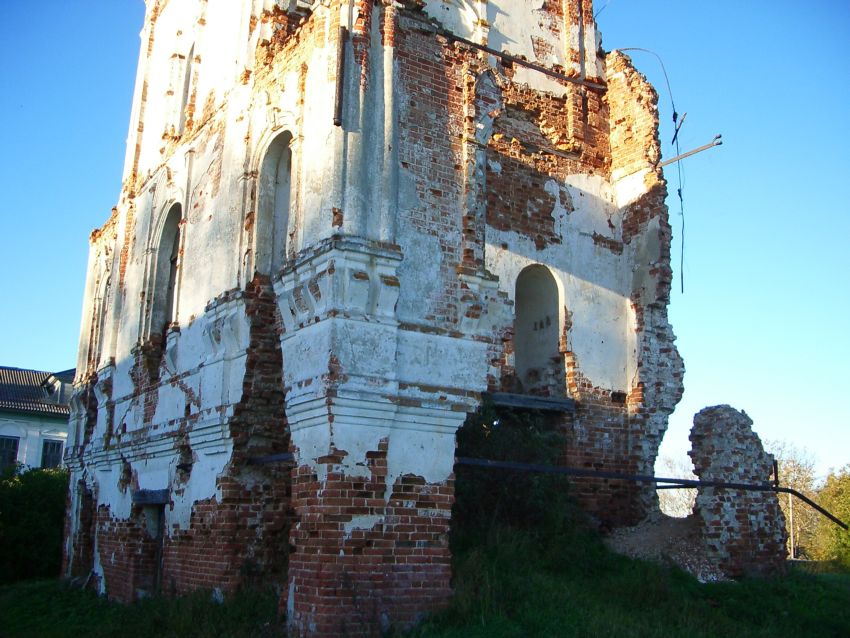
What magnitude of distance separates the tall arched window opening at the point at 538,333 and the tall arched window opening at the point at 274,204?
12.0 feet

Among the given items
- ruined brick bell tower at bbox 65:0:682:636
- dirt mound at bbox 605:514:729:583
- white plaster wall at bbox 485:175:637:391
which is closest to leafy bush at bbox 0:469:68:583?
ruined brick bell tower at bbox 65:0:682:636

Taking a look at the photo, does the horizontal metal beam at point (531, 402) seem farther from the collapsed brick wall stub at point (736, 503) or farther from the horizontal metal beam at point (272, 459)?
the horizontal metal beam at point (272, 459)

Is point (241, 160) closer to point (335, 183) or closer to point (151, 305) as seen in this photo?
point (335, 183)

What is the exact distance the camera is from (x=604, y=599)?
902 cm

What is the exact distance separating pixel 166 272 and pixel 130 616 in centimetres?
599

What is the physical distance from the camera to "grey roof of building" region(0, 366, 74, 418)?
106 ft

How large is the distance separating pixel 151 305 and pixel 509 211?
19.6 ft

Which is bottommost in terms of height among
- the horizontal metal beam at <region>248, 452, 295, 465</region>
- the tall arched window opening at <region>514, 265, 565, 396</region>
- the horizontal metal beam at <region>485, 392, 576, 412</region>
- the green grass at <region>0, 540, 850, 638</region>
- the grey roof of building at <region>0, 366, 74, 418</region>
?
the green grass at <region>0, 540, 850, 638</region>

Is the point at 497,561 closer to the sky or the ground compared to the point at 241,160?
closer to the ground

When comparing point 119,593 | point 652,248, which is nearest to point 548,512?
point 652,248

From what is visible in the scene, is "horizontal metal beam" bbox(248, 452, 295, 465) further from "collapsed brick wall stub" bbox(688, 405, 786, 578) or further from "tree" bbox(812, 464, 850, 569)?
"tree" bbox(812, 464, 850, 569)

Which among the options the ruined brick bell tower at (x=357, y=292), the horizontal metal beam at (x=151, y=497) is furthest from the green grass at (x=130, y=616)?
the horizontal metal beam at (x=151, y=497)

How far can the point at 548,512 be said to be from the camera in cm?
1059

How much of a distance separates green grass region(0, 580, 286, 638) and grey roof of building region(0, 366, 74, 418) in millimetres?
18434
